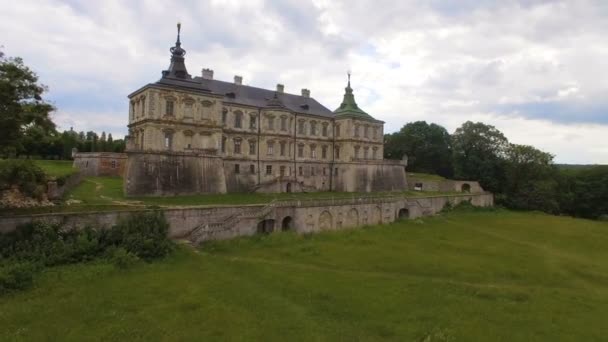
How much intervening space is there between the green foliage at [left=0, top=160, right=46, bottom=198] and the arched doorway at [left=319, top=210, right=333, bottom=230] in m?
21.3

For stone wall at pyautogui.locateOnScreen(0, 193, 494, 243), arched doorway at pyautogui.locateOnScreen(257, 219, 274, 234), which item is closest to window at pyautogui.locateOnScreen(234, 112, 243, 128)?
stone wall at pyautogui.locateOnScreen(0, 193, 494, 243)

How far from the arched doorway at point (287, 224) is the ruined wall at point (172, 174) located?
8.77 metres

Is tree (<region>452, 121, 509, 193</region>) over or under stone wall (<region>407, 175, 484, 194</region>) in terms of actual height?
over

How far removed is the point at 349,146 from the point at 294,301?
1401 inches

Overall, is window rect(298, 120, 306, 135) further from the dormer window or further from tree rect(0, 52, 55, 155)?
tree rect(0, 52, 55, 155)

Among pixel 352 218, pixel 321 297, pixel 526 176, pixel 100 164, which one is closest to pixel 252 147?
pixel 352 218

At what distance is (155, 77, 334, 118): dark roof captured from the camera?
36.6 metres

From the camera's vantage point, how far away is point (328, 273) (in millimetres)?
20672

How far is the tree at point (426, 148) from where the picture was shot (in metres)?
71.3

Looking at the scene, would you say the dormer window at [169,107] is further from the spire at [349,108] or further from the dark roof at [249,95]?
the spire at [349,108]

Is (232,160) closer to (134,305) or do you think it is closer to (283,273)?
(283,273)

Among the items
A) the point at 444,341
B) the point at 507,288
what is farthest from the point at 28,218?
the point at 507,288

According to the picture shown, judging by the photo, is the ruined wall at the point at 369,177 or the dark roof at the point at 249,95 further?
the ruined wall at the point at 369,177

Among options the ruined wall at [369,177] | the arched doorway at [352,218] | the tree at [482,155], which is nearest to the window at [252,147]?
the ruined wall at [369,177]
